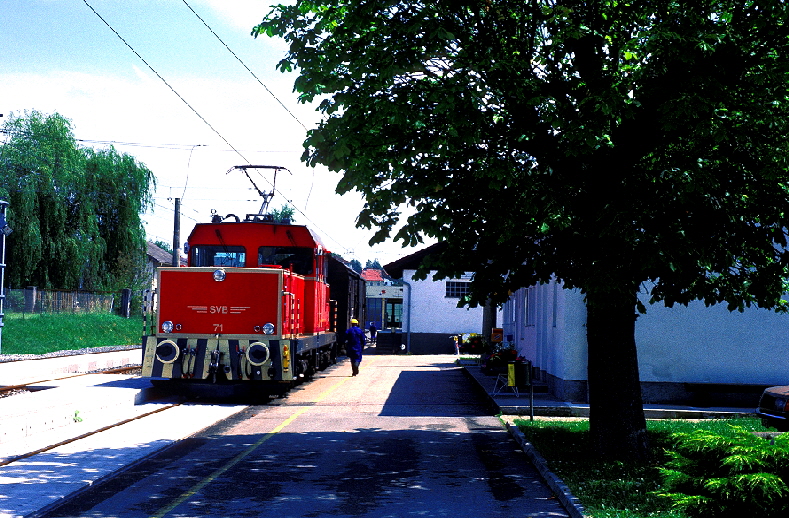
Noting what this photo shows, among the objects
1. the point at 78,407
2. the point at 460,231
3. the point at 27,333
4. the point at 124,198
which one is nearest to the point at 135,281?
the point at 124,198

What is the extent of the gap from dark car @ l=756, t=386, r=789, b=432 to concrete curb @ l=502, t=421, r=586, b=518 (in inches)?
144

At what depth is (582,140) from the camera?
31.6 ft

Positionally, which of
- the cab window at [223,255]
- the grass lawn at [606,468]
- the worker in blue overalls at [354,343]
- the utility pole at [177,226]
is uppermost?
the utility pole at [177,226]

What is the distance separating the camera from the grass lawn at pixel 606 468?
8250mm

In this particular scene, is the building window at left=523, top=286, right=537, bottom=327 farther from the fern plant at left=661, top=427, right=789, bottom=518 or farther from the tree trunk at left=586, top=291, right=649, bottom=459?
the fern plant at left=661, top=427, right=789, bottom=518

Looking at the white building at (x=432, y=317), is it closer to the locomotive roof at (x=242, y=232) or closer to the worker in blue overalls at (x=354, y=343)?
the worker in blue overalls at (x=354, y=343)

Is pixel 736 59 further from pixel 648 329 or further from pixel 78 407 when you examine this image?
pixel 78 407

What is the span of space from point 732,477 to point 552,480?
385 cm

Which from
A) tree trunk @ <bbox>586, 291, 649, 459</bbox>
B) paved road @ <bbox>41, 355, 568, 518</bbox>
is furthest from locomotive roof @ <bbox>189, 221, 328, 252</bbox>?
tree trunk @ <bbox>586, 291, 649, 459</bbox>

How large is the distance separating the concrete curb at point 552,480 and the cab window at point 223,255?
28.1ft

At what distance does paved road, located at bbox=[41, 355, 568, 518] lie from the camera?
28.1 ft

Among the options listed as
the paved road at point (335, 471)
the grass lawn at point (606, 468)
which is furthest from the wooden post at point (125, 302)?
the grass lawn at point (606, 468)

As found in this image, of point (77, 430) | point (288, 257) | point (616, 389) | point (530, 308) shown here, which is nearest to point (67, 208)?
point (288, 257)

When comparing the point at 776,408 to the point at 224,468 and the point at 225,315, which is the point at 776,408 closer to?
the point at 224,468
